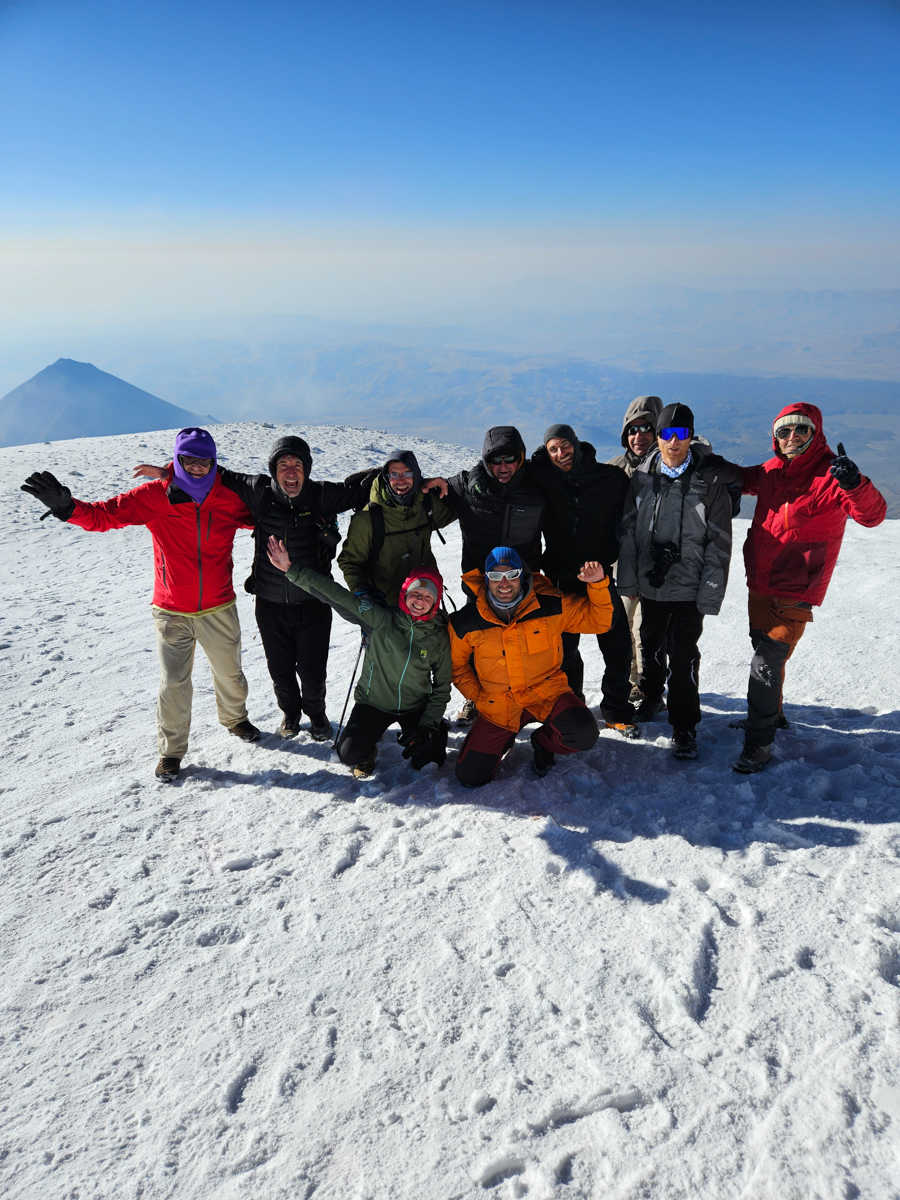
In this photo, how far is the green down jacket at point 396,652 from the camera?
520cm

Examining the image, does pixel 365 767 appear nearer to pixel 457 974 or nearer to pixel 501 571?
pixel 501 571

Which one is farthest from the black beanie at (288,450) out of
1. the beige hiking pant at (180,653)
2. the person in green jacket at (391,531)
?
the beige hiking pant at (180,653)

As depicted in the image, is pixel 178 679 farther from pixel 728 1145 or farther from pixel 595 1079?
pixel 728 1145

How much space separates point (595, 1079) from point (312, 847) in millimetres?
2383

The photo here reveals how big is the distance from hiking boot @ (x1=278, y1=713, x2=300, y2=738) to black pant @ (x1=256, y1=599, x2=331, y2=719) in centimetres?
9

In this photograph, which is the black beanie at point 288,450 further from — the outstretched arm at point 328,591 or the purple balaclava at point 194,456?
the outstretched arm at point 328,591

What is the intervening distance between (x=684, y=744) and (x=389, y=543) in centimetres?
300

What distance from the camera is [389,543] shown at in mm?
5465

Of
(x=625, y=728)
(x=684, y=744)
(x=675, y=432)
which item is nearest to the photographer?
(x=675, y=432)

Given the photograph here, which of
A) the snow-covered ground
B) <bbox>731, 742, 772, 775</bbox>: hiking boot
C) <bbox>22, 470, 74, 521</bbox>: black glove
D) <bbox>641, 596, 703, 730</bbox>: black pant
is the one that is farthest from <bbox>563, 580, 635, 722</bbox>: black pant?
<bbox>22, 470, 74, 521</bbox>: black glove

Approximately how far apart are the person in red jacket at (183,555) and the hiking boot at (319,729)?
107 centimetres

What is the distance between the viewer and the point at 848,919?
3.49 m

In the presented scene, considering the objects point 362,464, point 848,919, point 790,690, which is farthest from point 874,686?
point 362,464

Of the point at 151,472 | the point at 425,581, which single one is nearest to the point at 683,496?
the point at 425,581
